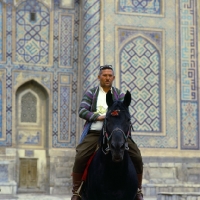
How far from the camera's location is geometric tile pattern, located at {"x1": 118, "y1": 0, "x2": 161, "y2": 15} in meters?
13.5

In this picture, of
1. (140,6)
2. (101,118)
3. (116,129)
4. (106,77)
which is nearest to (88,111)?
(101,118)

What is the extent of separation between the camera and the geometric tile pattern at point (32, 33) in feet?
43.9

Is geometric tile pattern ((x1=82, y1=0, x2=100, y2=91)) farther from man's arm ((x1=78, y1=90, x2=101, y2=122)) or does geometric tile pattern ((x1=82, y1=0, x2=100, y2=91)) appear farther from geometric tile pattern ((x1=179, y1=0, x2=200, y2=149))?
man's arm ((x1=78, y1=90, x2=101, y2=122))

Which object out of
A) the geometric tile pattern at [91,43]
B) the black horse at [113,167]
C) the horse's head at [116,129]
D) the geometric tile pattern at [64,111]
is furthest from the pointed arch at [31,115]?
the horse's head at [116,129]

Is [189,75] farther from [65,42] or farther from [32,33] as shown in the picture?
[32,33]

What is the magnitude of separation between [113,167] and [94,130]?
67 centimetres

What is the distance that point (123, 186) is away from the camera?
4789 millimetres

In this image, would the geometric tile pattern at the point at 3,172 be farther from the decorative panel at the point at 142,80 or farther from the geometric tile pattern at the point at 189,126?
the geometric tile pattern at the point at 189,126

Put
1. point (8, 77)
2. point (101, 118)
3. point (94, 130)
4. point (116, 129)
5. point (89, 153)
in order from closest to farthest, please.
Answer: point (116, 129), point (101, 118), point (89, 153), point (94, 130), point (8, 77)

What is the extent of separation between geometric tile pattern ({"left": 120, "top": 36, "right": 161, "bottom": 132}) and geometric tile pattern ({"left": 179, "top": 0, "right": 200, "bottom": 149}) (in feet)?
1.93

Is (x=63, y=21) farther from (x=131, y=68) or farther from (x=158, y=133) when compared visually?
(x=158, y=133)

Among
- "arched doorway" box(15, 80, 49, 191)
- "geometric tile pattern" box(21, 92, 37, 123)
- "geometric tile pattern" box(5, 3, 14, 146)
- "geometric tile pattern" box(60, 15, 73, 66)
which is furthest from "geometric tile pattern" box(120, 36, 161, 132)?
"geometric tile pattern" box(5, 3, 14, 146)

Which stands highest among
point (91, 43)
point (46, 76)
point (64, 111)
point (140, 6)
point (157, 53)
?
point (140, 6)

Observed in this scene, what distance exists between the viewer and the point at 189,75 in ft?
44.5
